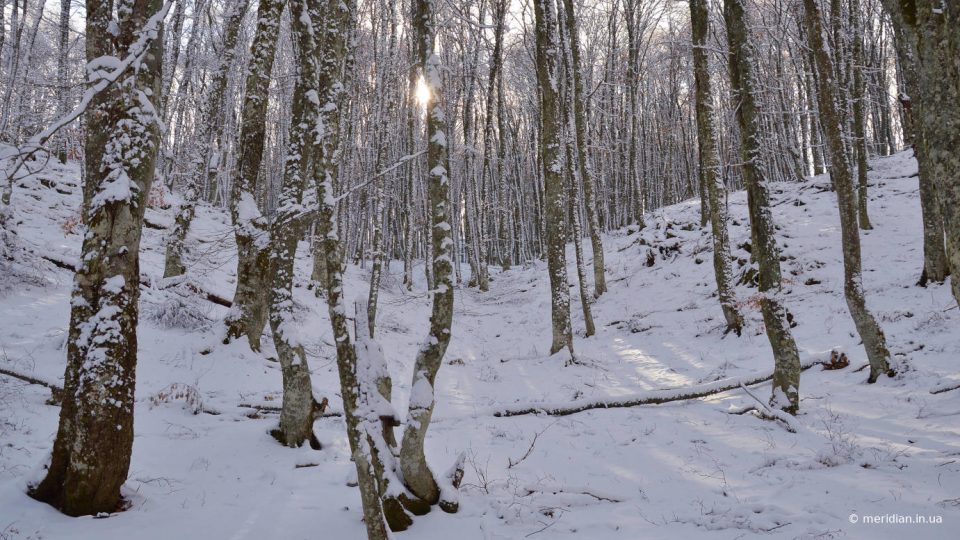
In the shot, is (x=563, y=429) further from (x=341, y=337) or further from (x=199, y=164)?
(x=199, y=164)

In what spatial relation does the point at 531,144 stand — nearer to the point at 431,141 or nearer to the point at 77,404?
the point at 431,141

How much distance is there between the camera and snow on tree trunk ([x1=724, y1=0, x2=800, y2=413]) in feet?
20.0

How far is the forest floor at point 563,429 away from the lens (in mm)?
3844

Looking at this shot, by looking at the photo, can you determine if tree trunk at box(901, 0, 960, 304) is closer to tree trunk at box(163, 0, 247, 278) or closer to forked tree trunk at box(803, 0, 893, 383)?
forked tree trunk at box(803, 0, 893, 383)

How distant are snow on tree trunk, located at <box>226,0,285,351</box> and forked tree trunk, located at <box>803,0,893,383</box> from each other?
862 centimetres

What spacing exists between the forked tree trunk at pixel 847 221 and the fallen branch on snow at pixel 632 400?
Result: 1.35 m

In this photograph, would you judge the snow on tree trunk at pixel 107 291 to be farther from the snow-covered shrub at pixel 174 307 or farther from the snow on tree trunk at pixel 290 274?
the snow-covered shrub at pixel 174 307

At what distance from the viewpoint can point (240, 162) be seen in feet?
26.8

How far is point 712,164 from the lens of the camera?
425 inches

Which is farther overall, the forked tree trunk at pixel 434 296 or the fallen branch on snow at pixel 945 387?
the fallen branch on snow at pixel 945 387

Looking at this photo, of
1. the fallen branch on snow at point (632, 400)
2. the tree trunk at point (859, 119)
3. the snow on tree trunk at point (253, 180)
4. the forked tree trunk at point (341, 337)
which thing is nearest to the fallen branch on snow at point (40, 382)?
the snow on tree trunk at point (253, 180)

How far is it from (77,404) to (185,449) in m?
1.79

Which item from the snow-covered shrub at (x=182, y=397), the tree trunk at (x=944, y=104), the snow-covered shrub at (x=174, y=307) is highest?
the tree trunk at (x=944, y=104)

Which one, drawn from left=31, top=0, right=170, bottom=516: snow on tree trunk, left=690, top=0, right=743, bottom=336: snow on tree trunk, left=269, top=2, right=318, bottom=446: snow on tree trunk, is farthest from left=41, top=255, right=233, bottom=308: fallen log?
left=690, top=0, right=743, bottom=336: snow on tree trunk
